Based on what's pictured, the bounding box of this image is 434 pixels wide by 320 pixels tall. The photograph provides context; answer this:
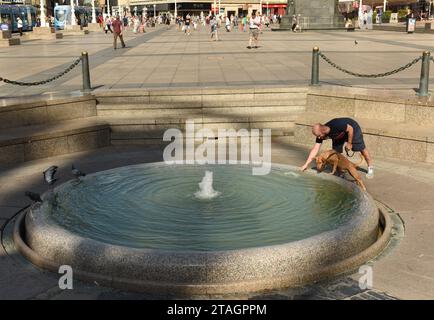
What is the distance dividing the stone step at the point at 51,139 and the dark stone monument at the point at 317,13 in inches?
1519

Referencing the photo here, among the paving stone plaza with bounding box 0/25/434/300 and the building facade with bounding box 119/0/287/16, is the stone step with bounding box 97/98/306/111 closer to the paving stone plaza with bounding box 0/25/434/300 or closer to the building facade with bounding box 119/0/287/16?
the paving stone plaza with bounding box 0/25/434/300

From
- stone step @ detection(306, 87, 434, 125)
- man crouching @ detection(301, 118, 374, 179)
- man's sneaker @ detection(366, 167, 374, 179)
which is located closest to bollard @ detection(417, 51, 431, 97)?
stone step @ detection(306, 87, 434, 125)

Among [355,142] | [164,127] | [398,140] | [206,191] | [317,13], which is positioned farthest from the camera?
[317,13]

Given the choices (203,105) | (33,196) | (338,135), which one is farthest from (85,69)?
(338,135)

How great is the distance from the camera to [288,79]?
48.9ft

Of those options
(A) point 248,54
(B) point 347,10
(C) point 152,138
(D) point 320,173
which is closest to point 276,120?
(C) point 152,138

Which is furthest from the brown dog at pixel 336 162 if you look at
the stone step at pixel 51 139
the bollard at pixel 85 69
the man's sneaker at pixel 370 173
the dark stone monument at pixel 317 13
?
the dark stone monument at pixel 317 13

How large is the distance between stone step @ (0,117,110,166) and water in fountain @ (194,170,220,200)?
3737mm

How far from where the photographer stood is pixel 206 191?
780 centimetres

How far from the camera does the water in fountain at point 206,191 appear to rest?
7.65 m

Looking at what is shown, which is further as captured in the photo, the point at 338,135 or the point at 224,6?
the point at 224,6

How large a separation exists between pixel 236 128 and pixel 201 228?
5604 millimetres

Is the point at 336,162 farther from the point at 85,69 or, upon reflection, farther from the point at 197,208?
the point at 85,69

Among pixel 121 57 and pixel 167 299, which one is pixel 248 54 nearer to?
pixel 121 57
